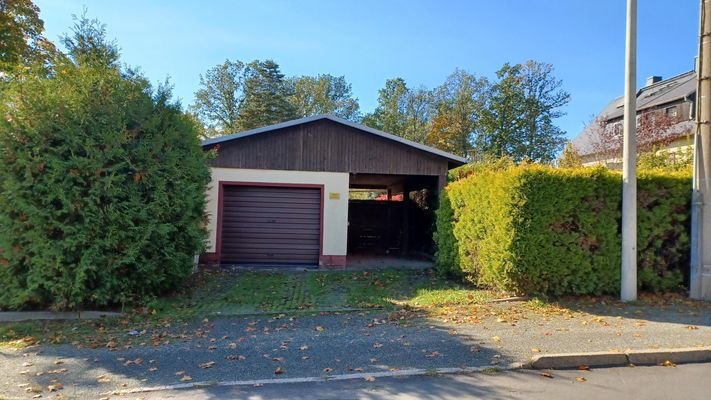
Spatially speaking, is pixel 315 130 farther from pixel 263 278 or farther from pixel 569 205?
pixel 569 205

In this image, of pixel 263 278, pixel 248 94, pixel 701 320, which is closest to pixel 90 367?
pixel 263 278

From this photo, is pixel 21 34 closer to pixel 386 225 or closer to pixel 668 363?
pixel 386 225

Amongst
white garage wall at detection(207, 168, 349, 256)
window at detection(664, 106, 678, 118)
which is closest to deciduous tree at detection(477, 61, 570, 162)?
window at detection(664, 106, 678, 118)

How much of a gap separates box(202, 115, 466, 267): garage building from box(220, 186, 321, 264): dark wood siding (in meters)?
0.03

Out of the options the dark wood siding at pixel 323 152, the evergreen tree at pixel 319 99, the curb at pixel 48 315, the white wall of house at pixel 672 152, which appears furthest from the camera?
the evergreen tree at pixel 319 99

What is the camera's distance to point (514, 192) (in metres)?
8.32

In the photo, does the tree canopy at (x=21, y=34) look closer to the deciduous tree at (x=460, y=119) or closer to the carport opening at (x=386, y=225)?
the carport opening at (x=386, y=225)

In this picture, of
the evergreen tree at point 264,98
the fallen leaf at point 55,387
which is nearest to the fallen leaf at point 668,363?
the fallen leaf at point 55,387

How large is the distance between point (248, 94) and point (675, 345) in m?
43.2

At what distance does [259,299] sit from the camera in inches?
361

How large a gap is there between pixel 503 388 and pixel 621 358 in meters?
1.72

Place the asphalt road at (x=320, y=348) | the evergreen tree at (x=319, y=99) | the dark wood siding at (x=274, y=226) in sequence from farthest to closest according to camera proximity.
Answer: the evergreen tree at (x=319, y=99) < the dark wood siding at (x=274, y=226) < the asphalt road at (x=320, y=348)

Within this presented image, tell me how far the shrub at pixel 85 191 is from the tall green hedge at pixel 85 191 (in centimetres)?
2

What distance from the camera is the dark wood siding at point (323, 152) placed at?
1313cm
